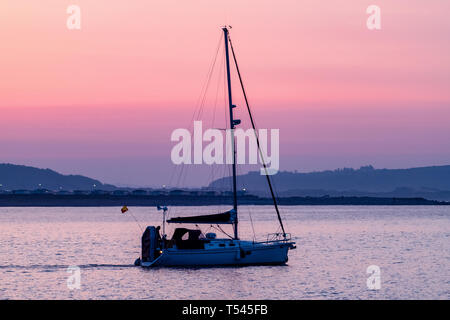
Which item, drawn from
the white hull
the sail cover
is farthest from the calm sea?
the sail cover

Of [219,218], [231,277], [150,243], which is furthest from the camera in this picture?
[150,243]

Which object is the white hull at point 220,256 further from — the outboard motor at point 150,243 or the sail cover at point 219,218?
the sail cover at point 219,218

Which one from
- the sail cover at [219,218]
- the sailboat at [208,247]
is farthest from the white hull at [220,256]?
the sail cover at [219,218]

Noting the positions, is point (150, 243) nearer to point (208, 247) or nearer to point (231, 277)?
point (208, 247)

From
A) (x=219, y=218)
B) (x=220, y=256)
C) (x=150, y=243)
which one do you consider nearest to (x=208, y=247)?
(x=220, y=256)

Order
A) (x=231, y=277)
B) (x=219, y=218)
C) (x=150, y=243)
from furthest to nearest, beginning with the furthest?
(x=150, y=243) → (x=219, y=218) → (x=231, y=277)

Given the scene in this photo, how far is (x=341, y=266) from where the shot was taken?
51844 millimetres

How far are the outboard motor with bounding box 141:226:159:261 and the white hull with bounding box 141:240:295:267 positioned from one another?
455mm

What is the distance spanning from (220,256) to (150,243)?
14.9 ft

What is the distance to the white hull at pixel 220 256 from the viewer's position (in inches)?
1731

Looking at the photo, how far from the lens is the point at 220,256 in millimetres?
44094

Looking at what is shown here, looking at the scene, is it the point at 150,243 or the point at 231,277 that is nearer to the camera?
the point at 231,277
